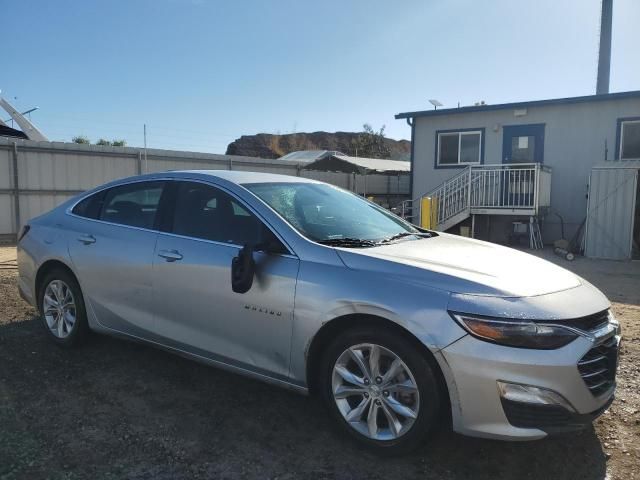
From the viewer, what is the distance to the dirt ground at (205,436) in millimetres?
2809

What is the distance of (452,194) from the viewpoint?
548 inches

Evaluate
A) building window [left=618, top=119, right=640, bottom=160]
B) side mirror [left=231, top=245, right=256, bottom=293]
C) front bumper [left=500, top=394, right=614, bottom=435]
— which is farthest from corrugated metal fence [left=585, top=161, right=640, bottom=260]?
side mirror [left=231, top=245, right=256, bottom=293]

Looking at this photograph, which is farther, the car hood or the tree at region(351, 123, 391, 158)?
the tree at region(351, 123, 391, 158)

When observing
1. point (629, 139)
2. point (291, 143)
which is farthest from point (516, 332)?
point (291, 143)

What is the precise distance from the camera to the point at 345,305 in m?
2.91

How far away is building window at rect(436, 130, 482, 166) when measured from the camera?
48.8ft

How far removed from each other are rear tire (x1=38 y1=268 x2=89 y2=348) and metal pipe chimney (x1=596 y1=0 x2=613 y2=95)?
1937 cm

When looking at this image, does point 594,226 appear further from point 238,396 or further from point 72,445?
point 72,445

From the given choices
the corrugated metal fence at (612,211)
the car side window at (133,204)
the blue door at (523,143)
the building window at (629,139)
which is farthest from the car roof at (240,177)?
the building window at (629,139)

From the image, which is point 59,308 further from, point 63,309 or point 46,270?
point 46,270

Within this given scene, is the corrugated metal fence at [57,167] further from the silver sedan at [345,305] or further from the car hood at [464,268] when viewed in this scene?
the car hood at [464,268]

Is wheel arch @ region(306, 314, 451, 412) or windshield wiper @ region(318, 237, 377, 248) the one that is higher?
windshield wiper @ region(318, 237, 377, 248)

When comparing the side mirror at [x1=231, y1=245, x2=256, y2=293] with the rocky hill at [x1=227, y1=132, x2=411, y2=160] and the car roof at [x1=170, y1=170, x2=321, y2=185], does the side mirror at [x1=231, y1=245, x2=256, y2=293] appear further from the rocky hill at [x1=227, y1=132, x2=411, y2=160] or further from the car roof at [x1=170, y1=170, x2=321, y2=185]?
the rocky hill at [x1=227, y1=132, x2=411, y2=160]

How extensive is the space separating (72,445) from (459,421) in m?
2.16
